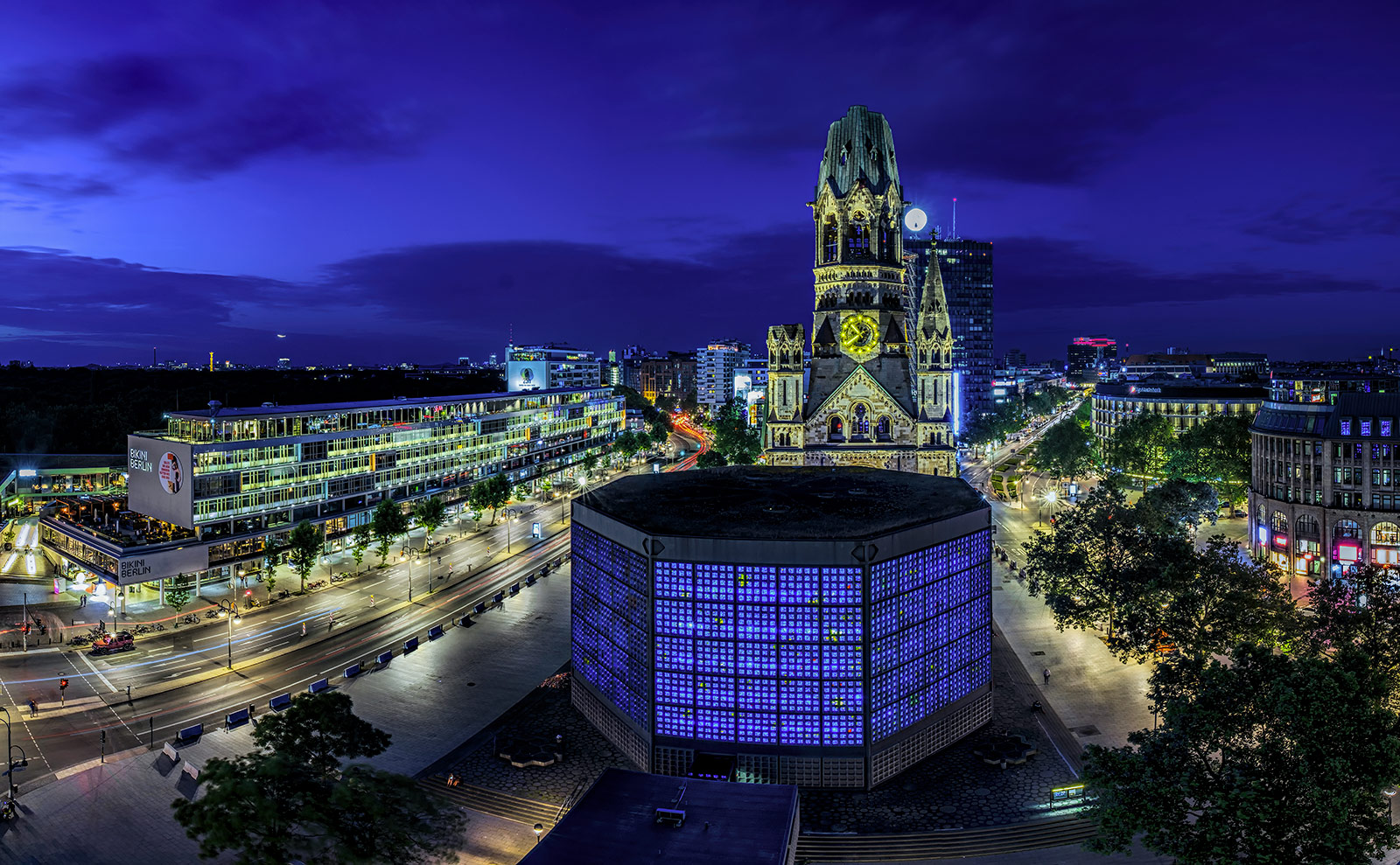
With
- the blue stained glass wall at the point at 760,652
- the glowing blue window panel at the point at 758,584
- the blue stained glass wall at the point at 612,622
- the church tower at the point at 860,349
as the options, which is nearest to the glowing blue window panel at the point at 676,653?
the blue stained glass wall at the point at 760,652

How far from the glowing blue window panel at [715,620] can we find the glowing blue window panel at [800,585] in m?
3.02

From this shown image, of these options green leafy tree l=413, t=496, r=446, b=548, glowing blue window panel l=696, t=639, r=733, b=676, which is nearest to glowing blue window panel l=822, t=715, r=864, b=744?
glowing blue window panel l=696, t=639, r=733, b=676

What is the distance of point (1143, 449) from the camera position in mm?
126625

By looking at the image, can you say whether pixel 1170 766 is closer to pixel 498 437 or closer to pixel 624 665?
pixel 624 665

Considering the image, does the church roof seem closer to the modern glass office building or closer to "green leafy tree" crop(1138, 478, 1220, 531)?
"green leafy tree" crop(1138, 478, 1220, 531)

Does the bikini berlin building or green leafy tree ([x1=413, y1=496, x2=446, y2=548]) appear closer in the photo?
the bikini berlin building

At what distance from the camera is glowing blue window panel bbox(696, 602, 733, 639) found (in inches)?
1790

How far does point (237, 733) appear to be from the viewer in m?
53.8

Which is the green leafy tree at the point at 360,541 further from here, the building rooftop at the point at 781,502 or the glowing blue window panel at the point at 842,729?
the glowing blue window panel at the point at 842,729

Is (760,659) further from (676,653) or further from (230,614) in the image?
(230,614)

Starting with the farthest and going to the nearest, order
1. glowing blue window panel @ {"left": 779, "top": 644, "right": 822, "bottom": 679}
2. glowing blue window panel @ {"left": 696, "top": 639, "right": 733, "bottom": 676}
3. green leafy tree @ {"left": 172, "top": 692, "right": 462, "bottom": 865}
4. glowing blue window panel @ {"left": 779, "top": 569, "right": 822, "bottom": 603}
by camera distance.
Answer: glowing blue window panel @ {"left": 696, "top": 639, "right": 733, "bottom": 676} < glowing blue window panel @ {"left": 779, "top": 644, "right": 822, "bottom": 679} < glowing blue window panel @ {"left": 779, "top": 569, "right": 822, "bottom": 603} < green leafy tree @ {"left": 172, "top": 692, "right": 462, "bottom": 865}

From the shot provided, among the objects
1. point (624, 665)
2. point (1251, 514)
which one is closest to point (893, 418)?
point (1251, 514)

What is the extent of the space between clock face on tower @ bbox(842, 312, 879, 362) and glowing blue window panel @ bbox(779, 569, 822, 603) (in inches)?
2239

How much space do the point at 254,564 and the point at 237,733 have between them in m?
41.8
